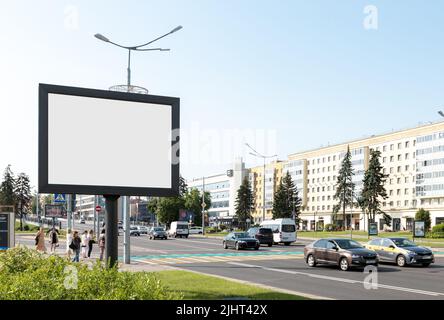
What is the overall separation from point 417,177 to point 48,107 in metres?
111

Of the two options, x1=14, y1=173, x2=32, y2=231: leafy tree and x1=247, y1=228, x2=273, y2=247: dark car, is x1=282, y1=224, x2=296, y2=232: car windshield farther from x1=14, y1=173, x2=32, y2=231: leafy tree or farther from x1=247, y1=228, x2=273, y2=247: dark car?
x1=14, y1=173, x2=32, y2=231: leafy tree

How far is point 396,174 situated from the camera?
387 ft

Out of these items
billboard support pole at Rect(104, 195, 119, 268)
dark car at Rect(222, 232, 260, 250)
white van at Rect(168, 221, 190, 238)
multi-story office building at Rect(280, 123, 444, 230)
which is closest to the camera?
billboard support pole at Rect(104, 195, 119, 268)

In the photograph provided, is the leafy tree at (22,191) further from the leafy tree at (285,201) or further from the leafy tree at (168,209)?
the leafy tree at (285,201)

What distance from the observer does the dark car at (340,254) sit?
23.2 metres

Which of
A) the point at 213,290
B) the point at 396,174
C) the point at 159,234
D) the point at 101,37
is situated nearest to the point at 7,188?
the point at 159,234

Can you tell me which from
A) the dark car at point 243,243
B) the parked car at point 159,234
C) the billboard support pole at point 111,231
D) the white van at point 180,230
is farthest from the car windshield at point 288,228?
the billboard support pole at point 111,231

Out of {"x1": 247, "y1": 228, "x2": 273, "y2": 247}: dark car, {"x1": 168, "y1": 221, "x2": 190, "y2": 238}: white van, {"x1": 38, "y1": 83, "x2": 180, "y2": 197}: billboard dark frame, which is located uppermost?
{"x1": 38, "y1": 83, "x2": 180, "y2": 197}: billboard dark frame

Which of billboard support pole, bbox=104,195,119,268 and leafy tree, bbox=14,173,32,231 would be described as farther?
leafy tree, bbox=14,173,32,231

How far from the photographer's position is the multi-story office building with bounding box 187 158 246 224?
172 m

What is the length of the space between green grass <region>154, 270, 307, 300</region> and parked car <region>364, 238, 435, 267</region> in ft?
40.8

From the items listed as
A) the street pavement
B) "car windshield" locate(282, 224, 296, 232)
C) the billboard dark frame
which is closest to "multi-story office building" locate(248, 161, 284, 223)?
"car windshield" locate(282, 224, 296, 232)
